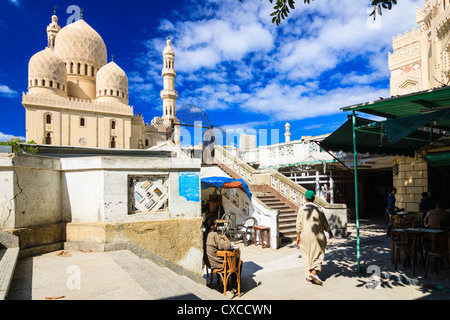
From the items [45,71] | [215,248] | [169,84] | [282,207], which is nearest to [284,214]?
[282,207]

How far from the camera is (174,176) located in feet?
17.4

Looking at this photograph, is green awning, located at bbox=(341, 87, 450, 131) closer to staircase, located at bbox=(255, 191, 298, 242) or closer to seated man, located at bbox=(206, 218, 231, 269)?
seated man, located at bbox=(206, 218, 231, 269)

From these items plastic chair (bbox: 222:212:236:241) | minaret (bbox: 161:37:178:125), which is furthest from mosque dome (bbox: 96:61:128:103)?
plastic chair (bbox: 222:212:236:241)

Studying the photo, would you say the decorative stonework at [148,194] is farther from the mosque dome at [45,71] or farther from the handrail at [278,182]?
the mosque dome at [45,71]

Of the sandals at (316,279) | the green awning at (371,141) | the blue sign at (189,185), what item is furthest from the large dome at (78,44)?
the sandals at (316,279)

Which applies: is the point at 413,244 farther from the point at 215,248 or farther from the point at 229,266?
the point at 215,248

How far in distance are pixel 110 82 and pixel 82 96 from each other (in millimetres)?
5663

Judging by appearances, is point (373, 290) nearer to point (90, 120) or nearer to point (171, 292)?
point (171, 292)

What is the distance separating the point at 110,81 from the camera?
4316 cm

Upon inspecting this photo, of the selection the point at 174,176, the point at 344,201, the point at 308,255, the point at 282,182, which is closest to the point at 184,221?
the point at 174,176

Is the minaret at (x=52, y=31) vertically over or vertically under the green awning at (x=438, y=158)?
over

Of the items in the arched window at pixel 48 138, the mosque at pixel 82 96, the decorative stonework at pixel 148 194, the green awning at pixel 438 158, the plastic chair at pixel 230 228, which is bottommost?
the plastic chair at pixel 230 228

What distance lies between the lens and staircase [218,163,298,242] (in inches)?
433

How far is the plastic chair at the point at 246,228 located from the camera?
1045 cm
